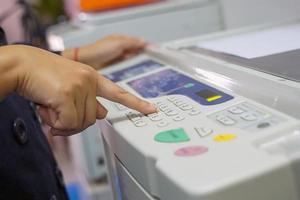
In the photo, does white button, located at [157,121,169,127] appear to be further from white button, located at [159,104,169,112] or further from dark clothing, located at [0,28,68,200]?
dark clothing, located at [0,28,68,200]

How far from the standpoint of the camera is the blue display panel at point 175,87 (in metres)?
0.56

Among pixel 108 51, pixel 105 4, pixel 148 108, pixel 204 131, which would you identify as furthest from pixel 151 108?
pixel 105 4

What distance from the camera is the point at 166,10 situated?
130 cm

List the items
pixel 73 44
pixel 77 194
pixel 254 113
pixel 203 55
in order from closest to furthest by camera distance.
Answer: pixel 254 113
pixel 203 55
pixel 73 44
pixel 77 194

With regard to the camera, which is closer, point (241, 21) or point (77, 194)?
point (241, 21)

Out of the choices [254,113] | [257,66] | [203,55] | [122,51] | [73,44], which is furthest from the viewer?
[73,44]

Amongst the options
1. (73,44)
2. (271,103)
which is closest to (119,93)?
(271,103)

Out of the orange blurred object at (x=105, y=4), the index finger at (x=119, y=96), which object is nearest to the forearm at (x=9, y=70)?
the index finger at (x=119, y=96)

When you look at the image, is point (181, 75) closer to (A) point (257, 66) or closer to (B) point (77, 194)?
(A) point (257, 66)

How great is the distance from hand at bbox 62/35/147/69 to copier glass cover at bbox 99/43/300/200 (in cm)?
27

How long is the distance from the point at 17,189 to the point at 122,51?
0.44m

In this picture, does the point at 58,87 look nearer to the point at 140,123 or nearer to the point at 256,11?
the point at 140,123

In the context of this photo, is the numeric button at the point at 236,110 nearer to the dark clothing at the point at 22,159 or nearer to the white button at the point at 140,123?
the white button at the point at 140,123

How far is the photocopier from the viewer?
0.37 meters
